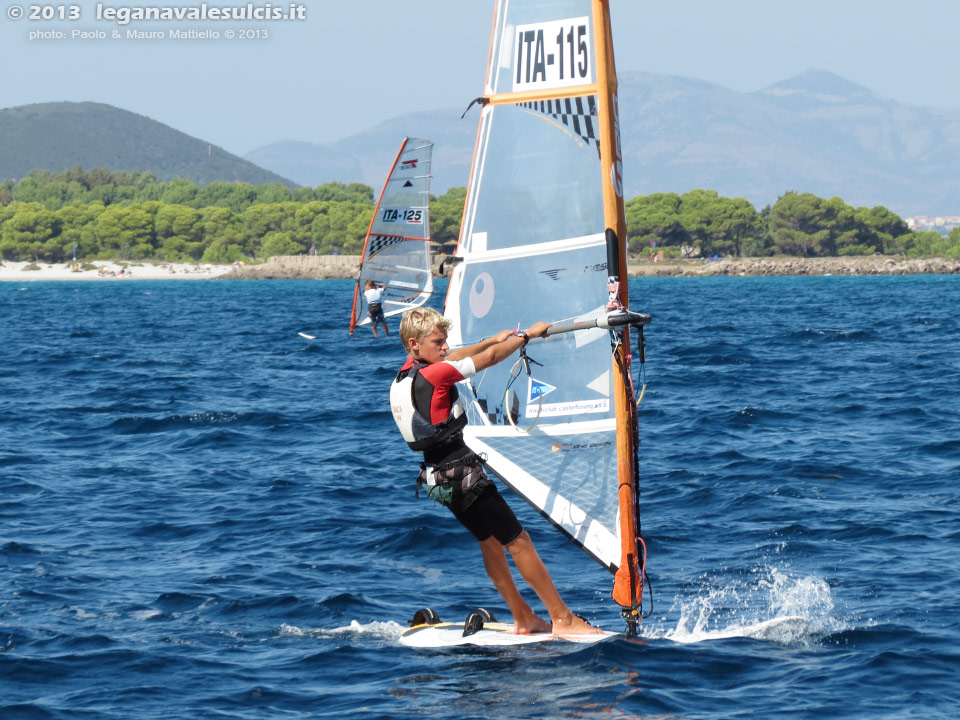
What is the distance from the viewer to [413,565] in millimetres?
10867

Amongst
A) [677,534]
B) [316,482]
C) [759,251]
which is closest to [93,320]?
[316,482]

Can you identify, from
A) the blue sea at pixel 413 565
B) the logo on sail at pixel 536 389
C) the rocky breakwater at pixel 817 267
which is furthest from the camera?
the rocky breakwater at pixel 817 267

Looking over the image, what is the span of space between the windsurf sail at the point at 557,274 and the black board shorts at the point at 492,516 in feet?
2.53

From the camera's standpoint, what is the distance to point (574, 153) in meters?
8.25

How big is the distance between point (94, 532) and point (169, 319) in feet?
148

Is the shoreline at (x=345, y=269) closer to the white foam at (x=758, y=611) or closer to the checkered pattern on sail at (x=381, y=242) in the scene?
the checkered pattern on sail at (x=381, y=242)

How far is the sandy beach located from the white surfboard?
486ft

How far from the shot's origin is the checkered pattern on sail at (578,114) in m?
7.95

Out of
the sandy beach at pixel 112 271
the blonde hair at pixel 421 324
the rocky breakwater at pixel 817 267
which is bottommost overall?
the blonde hair at pixel 421 324

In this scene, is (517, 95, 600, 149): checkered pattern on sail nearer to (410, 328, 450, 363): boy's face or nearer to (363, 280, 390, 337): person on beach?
(410, 328, 450, 363): boy's face

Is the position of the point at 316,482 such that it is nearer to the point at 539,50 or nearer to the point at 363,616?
the point at 363,616

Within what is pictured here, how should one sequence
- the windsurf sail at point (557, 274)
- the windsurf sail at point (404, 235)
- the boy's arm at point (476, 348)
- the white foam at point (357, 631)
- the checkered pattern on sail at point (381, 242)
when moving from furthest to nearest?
the checkered pattern on sail at point (381, 242)
the windsurf sail at point (404, 235)
the white foam at point (357, 631)
the windsurf sail at point (557, 274)
the boy's arm at point (476, 348)

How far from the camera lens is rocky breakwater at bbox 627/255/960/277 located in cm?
14850

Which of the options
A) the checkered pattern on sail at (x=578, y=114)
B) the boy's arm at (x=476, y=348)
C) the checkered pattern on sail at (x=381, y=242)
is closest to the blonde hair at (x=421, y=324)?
the boy's arm at (x=476, y=348)
